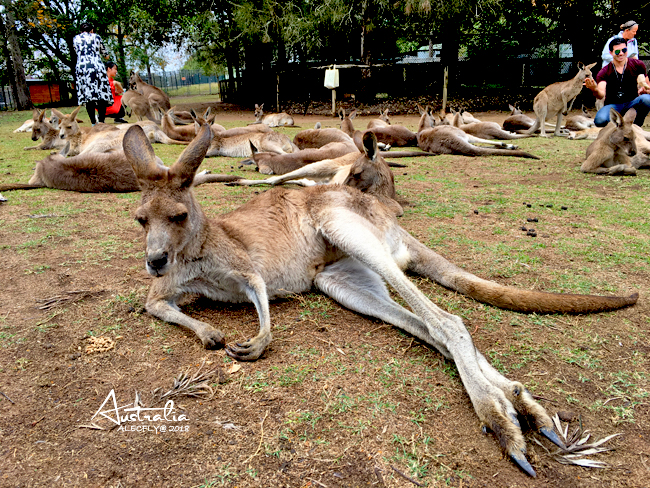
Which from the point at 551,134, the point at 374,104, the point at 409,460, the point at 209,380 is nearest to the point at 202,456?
the point at 209,380

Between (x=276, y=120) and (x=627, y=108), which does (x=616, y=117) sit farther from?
(x=276, y=120)

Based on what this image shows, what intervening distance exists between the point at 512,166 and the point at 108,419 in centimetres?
659

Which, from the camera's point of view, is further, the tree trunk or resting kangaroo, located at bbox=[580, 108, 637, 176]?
the tree trunk

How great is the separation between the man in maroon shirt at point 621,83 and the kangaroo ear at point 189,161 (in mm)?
6297

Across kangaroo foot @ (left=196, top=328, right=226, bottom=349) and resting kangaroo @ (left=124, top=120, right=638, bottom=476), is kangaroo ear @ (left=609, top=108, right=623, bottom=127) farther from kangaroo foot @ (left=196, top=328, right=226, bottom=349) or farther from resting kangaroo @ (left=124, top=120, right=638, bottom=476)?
kangaroo foot @ (left=196, top=328, right=226, bottom=349)

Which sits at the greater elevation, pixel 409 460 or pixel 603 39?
pixel 603 39

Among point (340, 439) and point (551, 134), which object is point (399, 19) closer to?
point (551, 134)

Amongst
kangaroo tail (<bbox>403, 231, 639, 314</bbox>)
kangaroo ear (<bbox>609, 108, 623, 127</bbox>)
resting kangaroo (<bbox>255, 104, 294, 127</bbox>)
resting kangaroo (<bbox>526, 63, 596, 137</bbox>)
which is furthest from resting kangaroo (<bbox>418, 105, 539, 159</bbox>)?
resting kangaroo (<bbox>255, 104, 294, 127</bbox>)

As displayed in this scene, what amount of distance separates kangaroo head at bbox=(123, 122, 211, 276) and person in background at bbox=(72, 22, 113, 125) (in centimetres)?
760

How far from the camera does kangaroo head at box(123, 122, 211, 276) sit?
2.25 meters

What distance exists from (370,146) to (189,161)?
2.53 m

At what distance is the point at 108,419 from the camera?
1768 millimetres

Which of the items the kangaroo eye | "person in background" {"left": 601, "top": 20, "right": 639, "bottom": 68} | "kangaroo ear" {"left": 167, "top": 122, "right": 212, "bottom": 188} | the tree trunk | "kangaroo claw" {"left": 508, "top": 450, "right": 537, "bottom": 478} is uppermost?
the tree trunk

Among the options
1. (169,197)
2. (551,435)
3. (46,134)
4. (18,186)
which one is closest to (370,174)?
(169,197)
